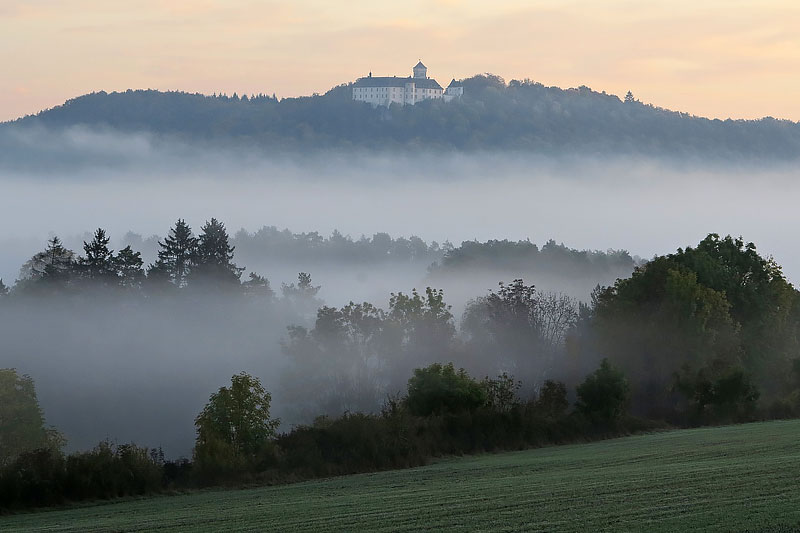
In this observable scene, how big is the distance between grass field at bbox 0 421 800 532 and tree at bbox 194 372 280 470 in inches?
232

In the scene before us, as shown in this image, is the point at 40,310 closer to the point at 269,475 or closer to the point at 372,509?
the point at 269,475

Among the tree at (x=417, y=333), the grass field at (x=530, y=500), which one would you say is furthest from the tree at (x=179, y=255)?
the grass field at (x=530, y=500)

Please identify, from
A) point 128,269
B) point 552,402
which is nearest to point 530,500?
point 552,402

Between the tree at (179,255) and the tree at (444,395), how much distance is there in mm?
67943

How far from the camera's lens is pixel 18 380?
7100cm

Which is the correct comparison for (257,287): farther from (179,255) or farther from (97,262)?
(97,262)

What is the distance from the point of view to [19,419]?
2650 inches

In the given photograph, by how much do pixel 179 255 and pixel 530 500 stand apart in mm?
96994

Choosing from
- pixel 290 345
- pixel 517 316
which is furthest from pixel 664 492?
pixel 290 345

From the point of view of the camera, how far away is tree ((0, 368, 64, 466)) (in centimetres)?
6538

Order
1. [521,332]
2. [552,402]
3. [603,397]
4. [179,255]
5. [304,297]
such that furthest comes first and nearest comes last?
[304,297], [179,255], [521,332], [552,402], [603,397]

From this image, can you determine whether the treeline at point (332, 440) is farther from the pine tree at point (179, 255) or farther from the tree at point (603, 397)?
the pine tree at point (179, 255)

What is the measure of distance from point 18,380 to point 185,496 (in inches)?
1526

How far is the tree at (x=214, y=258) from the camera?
116500mm
